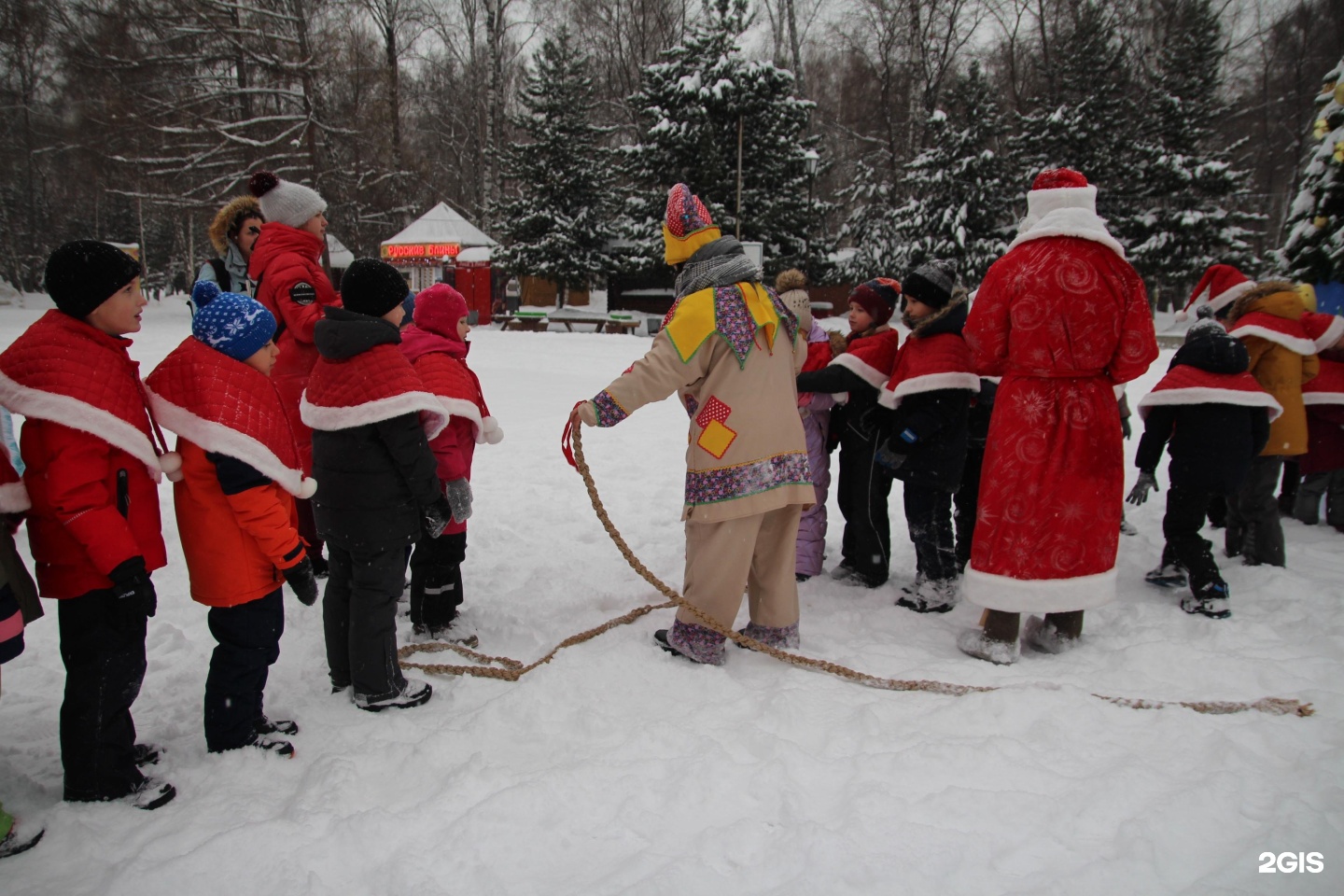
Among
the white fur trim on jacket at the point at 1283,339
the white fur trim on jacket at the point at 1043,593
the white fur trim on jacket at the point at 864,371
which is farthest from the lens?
the white fur trim on jacket at the point at 1283,339

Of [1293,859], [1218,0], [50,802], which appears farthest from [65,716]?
Result: [1218,0]

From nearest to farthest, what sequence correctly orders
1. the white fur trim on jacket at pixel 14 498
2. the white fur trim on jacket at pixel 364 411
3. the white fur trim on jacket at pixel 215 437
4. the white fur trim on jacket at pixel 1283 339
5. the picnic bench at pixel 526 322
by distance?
the white fur trim on jacket at pixel 14 498 → the white fur trim on jacket at pixel 215 437 → the white fur trim on jacket at pixel 364 411 → the white fur trim on jacket at pixel 1283 339 → the picnic bench at pixel 526 322

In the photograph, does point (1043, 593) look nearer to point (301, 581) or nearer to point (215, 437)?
point (301, 581)

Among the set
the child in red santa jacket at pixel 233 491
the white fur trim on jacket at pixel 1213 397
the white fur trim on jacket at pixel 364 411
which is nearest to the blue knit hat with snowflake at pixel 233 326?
the child in red santa jacket at pixel 233 491

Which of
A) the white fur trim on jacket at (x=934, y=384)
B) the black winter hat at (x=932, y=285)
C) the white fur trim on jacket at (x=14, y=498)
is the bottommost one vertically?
the white fur trim on jacket at (x=14, y=498)

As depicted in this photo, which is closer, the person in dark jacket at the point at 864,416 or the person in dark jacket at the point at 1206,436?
the person in dark jacket at the point at 1206,436

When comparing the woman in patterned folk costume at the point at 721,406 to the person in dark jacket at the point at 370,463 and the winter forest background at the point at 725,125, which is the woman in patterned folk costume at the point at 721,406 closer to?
the person in dark jacket at the point at 370,463

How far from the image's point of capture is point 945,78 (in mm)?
31203

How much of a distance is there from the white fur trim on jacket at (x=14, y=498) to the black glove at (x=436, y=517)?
1.42m

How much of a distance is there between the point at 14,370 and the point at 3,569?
610 mm

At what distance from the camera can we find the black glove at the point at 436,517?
356 centimetres

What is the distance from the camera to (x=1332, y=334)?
5258 mm

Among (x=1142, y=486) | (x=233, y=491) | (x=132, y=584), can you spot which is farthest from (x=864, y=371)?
(x=132, y=584)

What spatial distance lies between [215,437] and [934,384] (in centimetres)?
330
